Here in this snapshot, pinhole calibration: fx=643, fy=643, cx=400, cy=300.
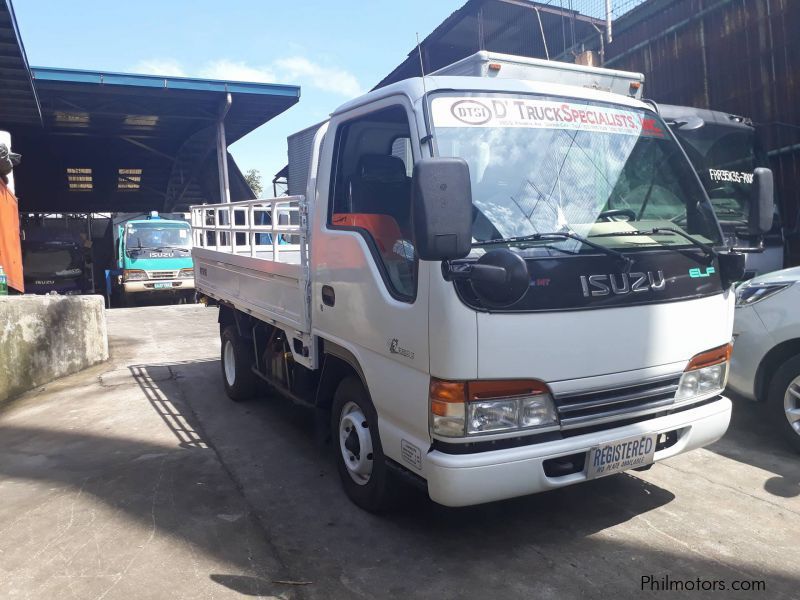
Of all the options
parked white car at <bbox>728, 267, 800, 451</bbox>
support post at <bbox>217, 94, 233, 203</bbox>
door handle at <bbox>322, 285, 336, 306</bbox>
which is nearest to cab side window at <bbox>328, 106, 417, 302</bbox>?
door handle at <bbox>322, 285, 336, 306</bbox>

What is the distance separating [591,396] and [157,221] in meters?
17.2

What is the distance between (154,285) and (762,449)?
15400 mm

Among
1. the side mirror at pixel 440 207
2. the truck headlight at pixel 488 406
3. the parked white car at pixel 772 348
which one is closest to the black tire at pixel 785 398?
the parked white car at pixel 772 348

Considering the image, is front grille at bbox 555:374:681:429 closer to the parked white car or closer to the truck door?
the truck door

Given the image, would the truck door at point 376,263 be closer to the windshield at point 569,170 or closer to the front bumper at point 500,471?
the front bumper at point 500,471

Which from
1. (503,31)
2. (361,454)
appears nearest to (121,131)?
(503,31)

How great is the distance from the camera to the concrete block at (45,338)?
6.94m

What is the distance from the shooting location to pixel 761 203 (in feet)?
12.0

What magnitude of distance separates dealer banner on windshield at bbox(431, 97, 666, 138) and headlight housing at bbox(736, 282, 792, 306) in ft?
5.54

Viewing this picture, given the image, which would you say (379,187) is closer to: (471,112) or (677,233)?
(471,112)

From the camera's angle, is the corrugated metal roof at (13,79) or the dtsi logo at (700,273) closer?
the dtsi logo at (700,273)

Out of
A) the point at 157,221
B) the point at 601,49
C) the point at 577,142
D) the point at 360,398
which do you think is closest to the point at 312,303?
the point at 360,398

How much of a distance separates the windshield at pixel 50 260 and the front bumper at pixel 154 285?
280 cm

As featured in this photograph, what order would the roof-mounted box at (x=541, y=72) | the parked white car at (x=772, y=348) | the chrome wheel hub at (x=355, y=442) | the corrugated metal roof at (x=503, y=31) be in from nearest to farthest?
1. the chrome wheel hub at (x=355, y=442)
2. the roof-mounted box at (x=541, y=72)
3. the parked white car at (x=772, y=348)
4. the corrugated metal roof at (x=503, y=31)
